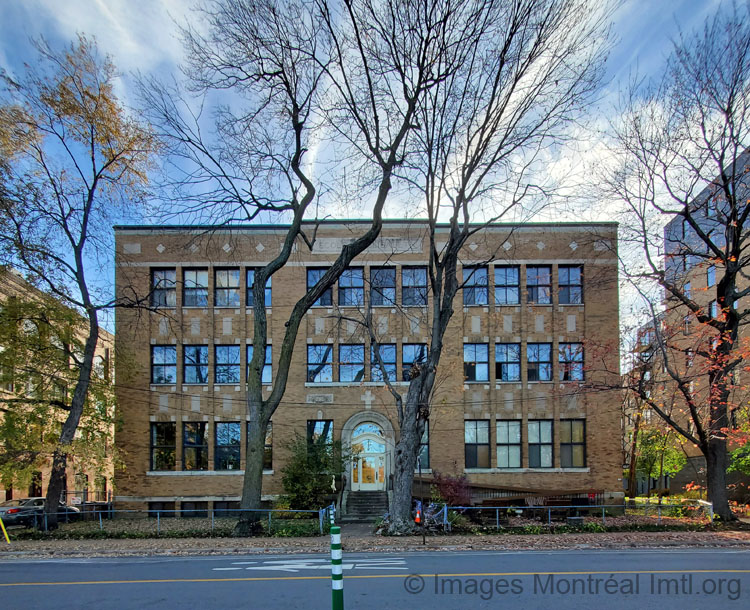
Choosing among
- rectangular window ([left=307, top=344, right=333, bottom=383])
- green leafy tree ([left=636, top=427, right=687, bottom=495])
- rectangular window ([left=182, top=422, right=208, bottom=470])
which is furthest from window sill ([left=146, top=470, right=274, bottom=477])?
green leafy tree ([left=636, top=427, right=687, bottom=495])

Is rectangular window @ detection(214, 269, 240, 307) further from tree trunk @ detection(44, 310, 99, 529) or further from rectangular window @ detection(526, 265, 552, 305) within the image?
rectangular window @ detection(526, 265, 552, 305)

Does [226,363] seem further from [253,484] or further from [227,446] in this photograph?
[253,484]

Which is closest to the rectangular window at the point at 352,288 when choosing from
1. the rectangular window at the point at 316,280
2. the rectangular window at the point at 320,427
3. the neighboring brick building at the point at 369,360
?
the neighboring brick building at the point at 369,360

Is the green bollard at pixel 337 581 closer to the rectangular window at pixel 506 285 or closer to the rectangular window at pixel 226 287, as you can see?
the rectangular window at pixel 506 285

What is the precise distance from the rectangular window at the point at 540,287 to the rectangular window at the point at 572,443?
18.8 ft

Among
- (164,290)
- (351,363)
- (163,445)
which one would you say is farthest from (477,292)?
(163,445)

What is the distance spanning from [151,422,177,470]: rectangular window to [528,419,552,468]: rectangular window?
16438mm

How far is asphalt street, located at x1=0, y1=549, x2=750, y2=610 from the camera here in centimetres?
811

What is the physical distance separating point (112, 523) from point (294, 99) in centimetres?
1796

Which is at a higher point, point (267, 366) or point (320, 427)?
point (267, 366)

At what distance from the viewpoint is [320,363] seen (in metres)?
26.7

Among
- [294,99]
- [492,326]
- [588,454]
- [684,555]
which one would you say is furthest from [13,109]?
[588,454]

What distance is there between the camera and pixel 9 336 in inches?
814

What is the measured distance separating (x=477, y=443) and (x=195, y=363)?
1366cm
